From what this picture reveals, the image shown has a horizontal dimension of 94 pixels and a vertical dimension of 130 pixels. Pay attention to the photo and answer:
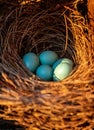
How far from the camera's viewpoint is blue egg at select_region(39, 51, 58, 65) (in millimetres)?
1408

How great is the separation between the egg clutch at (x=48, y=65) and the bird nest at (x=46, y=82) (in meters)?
0.03

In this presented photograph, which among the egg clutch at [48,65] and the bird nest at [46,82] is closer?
the bird nest at [46,82]

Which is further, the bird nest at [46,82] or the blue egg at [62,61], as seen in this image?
the blue egg at [62,61]

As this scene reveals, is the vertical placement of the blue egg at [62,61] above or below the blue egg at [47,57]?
below

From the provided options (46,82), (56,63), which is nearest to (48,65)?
(56,63)

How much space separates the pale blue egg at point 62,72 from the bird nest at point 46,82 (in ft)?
0.08

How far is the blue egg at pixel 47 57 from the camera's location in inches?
55.4

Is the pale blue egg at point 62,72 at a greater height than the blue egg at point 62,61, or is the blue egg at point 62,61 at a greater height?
the blue egg at point 62,61

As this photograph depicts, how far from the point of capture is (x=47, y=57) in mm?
1408

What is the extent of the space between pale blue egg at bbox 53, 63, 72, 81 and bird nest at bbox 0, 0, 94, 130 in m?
0.02

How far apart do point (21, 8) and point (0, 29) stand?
4.7 inches

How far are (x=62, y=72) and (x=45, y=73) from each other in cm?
7

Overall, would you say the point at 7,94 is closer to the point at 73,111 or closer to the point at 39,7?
the point at 73,111

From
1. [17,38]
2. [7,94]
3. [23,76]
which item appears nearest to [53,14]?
[17,38]
